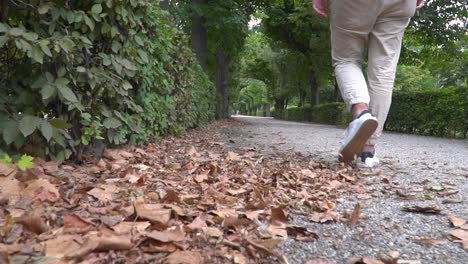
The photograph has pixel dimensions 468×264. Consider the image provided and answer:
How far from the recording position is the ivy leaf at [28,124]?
1.92 m

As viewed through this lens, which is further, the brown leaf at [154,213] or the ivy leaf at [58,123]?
the ivy leaf at [58,123]

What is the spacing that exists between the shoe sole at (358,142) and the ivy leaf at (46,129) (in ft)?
6.38

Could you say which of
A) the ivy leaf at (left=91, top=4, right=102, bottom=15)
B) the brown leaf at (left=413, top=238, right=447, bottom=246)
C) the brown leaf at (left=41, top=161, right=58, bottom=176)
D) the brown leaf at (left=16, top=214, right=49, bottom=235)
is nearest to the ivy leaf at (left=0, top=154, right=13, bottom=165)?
the brown leaf at (left=41, top=161, right=58, bottom=176)

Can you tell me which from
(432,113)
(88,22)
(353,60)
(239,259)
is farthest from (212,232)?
(432,113)

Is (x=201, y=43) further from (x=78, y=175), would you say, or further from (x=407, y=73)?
(x=407, y=73)

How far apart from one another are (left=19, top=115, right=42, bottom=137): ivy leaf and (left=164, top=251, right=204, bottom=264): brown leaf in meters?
1.23

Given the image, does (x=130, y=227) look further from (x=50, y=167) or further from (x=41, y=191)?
(x=50, y=167)

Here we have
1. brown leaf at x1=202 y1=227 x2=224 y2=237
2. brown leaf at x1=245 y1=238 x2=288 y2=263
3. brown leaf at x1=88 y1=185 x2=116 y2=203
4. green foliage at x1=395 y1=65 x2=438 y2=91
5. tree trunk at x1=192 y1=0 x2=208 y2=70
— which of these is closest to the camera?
brown leaf at x1=245 y1=238 x2=288 y2=263

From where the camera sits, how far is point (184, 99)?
18.7 feet

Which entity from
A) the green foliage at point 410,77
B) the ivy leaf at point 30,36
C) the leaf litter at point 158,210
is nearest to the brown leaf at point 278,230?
the leaf litter at point 158,210

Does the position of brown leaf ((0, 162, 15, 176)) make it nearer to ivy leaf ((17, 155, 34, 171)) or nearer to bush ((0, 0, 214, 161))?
ivy leaf ((17, 155, 34, 171))

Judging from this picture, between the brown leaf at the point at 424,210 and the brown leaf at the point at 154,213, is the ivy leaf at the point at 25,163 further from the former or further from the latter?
the brown leaf at the point at 424,210

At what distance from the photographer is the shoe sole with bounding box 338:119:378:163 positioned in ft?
8.55

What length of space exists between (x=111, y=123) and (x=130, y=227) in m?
1.52
